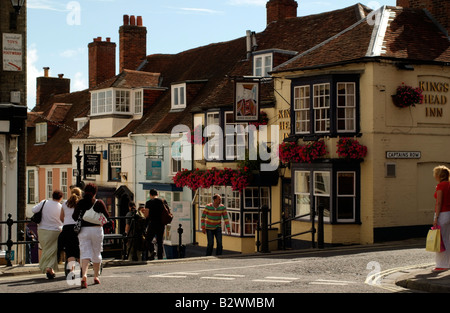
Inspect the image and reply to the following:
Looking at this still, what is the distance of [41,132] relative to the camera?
47594 mm

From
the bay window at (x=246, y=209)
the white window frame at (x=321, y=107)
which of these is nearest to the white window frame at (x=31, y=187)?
the bay window at (x=246, y=209)

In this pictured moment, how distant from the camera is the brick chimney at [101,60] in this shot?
43.8m

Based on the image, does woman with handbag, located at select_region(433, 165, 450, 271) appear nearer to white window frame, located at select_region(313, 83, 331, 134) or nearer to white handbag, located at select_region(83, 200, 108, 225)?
white handbag, located at select_region(83, 200, 108, 225)

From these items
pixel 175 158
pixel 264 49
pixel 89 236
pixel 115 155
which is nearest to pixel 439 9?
pixel 264 49

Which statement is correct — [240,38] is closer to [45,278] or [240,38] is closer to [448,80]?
[448,80]

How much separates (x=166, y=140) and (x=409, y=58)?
14327mm

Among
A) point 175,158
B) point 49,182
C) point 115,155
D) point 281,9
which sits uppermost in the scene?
point 281,9

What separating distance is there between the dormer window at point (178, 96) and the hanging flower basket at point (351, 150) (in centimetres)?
1355

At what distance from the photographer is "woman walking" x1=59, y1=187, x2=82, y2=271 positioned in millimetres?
13047

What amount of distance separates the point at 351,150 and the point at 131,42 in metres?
22.6

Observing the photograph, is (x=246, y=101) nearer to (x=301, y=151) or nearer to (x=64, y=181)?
(x=301, y=151)

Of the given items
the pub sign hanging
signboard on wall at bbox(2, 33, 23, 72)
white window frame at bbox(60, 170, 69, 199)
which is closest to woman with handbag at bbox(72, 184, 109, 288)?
signboard on wall at bbox(2, 33, 23, 72)
